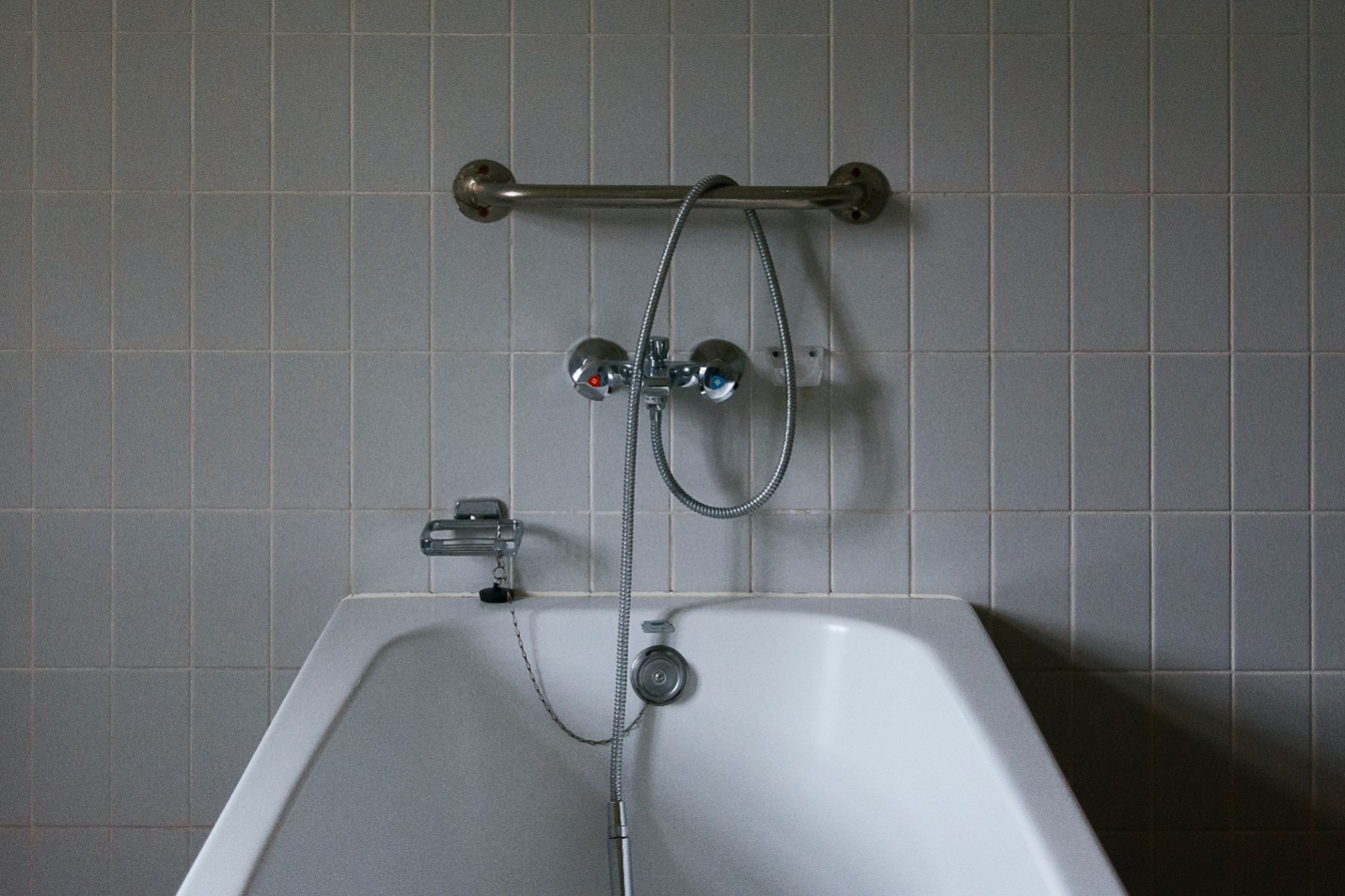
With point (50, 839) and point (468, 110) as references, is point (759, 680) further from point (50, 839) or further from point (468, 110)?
point (50, 839)

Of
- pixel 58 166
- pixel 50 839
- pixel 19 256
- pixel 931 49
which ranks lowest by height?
pixel 50 839

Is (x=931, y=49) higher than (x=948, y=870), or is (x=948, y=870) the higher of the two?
(x=931, y=49)

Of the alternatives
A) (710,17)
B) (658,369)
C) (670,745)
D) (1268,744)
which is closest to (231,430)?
(658,369)

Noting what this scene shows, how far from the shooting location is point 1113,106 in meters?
1.05

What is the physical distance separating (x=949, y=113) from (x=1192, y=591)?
25.3 inches

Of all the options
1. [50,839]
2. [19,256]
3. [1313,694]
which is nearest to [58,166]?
[19,256]

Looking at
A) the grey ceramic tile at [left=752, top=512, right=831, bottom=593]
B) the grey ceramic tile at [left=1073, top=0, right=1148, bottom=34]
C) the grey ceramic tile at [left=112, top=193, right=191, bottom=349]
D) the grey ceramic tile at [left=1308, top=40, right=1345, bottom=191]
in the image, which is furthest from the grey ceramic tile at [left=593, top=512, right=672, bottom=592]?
the grey ceramic tile at [left=1308, top=40, right=1345, bottom=191]

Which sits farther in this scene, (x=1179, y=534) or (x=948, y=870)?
(x=1179, y=534)

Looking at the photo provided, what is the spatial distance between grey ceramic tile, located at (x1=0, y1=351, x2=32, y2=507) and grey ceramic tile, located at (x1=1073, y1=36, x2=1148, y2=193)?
129 centimetres

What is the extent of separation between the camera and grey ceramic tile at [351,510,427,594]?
1.07 m

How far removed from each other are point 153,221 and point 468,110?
401mm

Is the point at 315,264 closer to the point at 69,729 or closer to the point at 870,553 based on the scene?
the point at 69,729

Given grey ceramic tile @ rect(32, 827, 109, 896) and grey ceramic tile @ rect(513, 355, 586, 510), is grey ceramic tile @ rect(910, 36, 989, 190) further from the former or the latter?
grey ceramic tile @ rect(32, 827, 109, 896)

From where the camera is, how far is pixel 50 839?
108 centimetres
